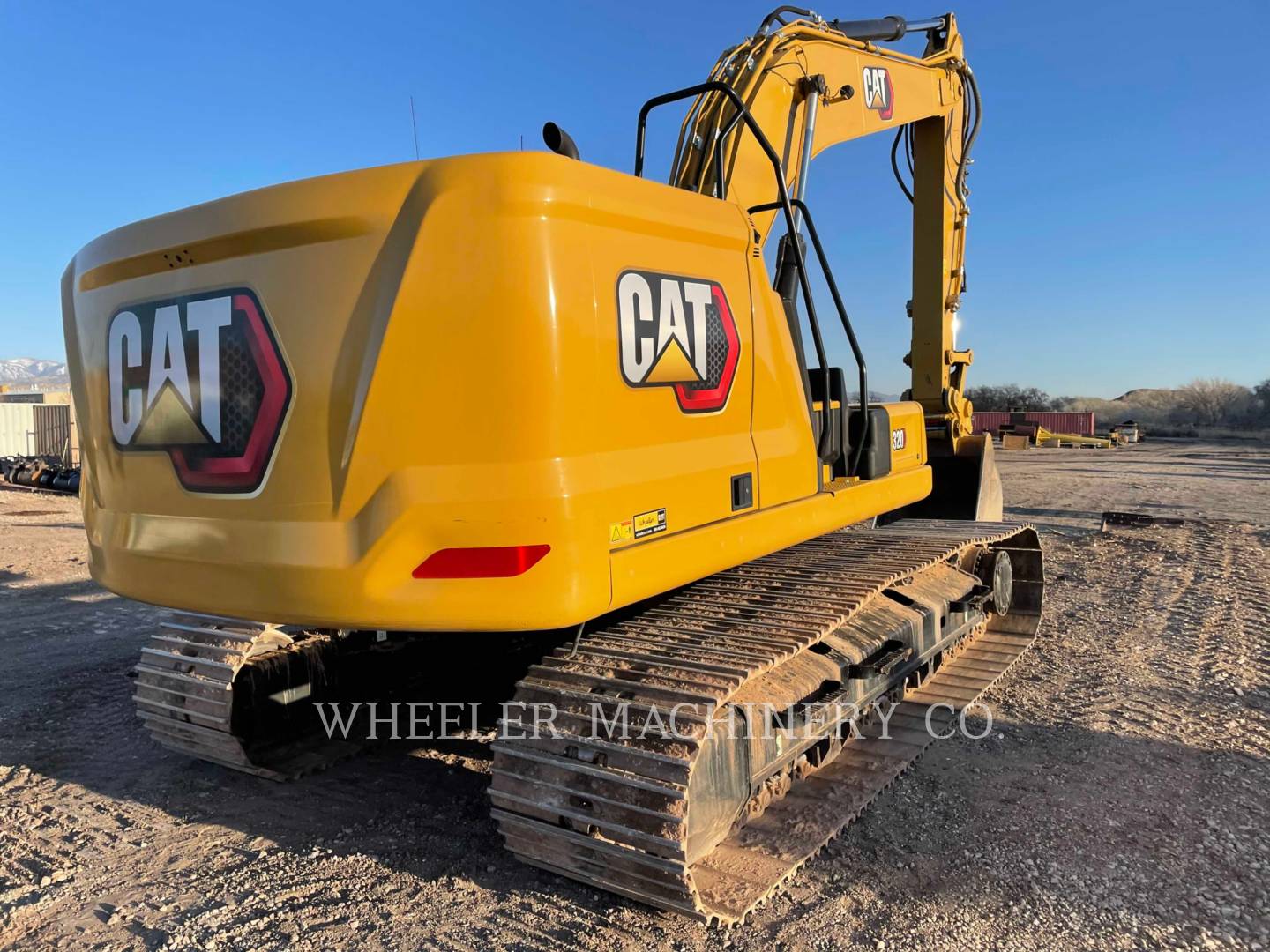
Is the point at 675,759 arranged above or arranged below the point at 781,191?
below

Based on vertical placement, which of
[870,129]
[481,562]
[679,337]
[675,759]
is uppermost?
[870,129]

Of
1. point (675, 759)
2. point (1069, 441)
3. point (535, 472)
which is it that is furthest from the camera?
point (1069, 441)

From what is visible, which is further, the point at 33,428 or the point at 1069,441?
the point at 1069,441

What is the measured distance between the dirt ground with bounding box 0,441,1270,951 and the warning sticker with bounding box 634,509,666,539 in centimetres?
122

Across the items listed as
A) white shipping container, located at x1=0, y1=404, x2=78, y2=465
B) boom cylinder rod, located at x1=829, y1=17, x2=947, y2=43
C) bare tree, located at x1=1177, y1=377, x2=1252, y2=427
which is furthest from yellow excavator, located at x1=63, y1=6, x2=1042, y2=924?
bare tree, located at x1=1177, y1=377, x2=1252, y2=427

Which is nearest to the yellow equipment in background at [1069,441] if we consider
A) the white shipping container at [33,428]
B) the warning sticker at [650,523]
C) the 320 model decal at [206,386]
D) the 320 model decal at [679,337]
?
the white shipping container at [33,428]

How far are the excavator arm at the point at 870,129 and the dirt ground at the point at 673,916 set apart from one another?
2288 mm

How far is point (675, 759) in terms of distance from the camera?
246 cm

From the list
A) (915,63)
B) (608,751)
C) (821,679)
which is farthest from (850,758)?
(915,63)

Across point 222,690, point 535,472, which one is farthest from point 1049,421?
point 535,472

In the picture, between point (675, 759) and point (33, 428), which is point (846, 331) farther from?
point (33, 428)

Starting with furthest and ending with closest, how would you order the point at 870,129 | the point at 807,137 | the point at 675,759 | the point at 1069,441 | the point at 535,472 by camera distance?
the point at 1069,441 < the point at 870,129 < the point at 807,137 < the point at 675,759 < the point at 535,472

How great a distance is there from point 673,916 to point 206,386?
2.22 meters

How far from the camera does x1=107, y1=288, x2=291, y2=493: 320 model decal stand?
263cm
